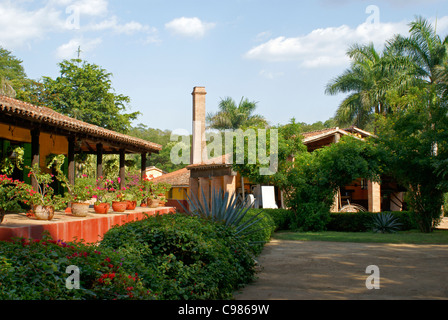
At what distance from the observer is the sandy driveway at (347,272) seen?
5879mm

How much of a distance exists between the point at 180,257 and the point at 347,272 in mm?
3573

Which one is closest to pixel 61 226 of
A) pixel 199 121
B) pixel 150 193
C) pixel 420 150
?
pixel 150 193

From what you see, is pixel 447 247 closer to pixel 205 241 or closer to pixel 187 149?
pixel 205 241

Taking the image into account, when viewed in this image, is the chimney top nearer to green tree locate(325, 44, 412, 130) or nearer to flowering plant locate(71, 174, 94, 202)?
green tree locate(325, 44, 412, 130)

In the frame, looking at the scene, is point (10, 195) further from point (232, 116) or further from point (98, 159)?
point (232, 116)

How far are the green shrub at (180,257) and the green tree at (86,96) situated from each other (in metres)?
31.6

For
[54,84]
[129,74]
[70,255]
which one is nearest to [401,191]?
[129,74]

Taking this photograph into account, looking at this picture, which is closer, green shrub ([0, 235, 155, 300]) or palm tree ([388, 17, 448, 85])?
green shrub ([0, 235, 155, 300])

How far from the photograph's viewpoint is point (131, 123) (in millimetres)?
38812

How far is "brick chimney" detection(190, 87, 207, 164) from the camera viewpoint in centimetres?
3130

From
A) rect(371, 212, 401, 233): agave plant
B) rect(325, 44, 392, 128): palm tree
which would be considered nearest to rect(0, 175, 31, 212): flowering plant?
rect(371, 212, 401, 233): agave plant

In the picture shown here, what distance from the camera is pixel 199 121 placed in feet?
104

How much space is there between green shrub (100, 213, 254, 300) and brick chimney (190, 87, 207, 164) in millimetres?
24761

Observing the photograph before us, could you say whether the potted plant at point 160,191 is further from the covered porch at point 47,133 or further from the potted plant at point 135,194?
the covered porch at point 47,133
